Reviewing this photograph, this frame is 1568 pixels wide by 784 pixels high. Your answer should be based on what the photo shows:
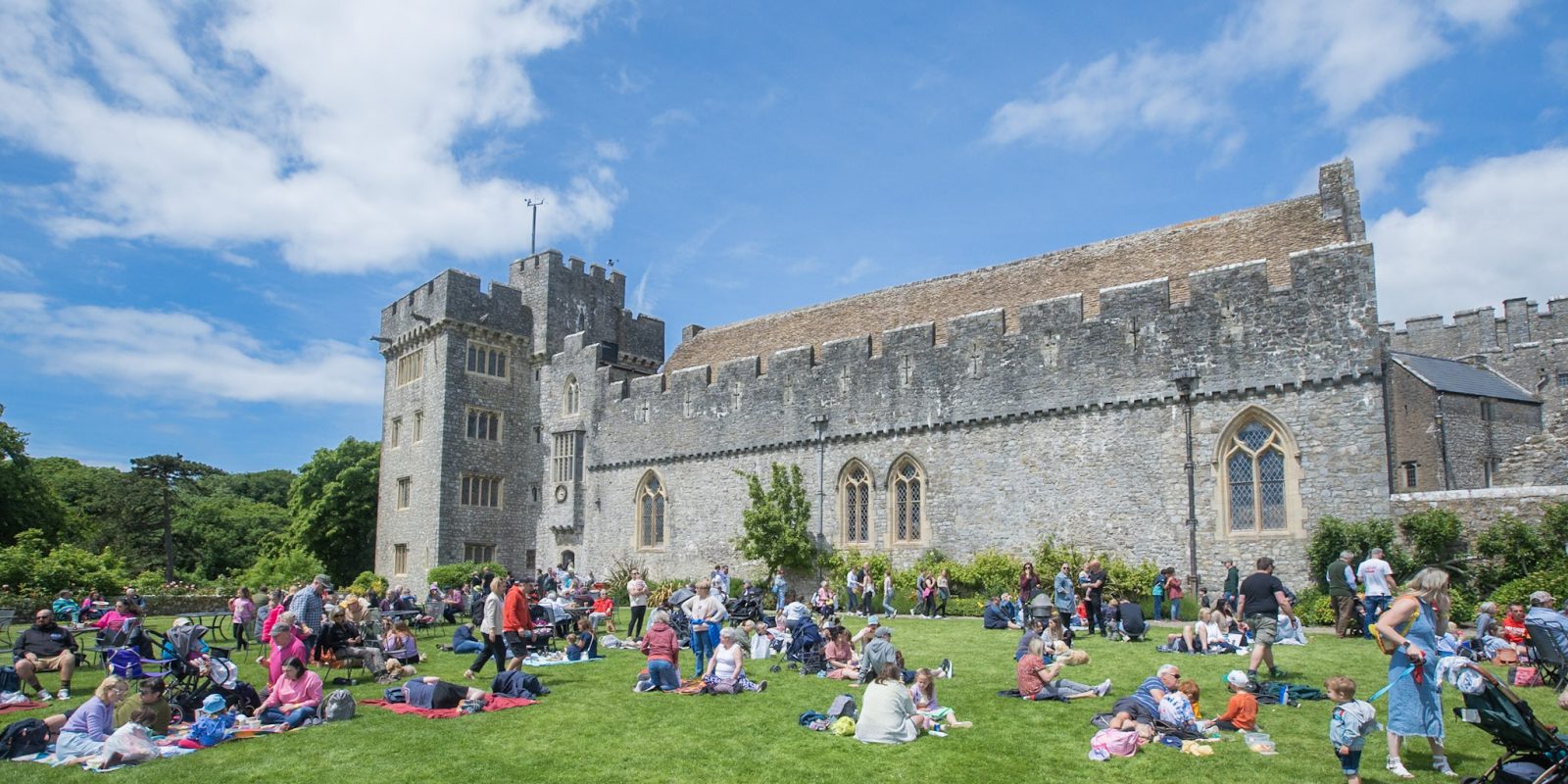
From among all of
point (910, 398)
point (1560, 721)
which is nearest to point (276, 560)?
point (910, 398)

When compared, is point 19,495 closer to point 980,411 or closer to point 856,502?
point 856,502

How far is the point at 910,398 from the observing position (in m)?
26.1

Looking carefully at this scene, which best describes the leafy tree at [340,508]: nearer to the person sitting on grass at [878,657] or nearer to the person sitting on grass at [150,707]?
the person sitting on grass at [150,707]

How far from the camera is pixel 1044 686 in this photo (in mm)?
11922

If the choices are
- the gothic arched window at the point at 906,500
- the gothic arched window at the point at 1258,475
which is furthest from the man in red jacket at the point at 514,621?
the gothic arched window at the point at 1258,475

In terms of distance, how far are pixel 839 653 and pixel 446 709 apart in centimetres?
564

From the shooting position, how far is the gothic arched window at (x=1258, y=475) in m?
19.8

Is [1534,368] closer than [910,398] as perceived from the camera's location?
No

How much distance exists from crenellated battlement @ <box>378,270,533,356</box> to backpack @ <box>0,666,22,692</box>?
24.2 meters

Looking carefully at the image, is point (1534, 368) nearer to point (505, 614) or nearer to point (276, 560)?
point (505, 614)

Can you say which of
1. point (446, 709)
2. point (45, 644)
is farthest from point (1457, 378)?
point (45, 644)

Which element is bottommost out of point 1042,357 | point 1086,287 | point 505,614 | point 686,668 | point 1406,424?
point 686,668

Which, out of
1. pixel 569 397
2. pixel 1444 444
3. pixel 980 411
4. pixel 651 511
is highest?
pixel 569 397

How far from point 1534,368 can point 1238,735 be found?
42.1 metres
